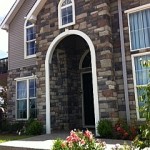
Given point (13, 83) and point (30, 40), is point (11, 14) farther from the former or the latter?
point (13, 83)

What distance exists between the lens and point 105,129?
8758 mm

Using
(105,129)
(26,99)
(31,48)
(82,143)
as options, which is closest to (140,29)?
(105,129)

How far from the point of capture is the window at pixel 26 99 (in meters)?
13.3

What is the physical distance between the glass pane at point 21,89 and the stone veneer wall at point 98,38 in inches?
100

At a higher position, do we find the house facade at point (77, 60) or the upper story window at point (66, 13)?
the upper story window at point (66, 13)

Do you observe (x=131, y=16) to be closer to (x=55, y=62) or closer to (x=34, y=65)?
(x=55, y=62)

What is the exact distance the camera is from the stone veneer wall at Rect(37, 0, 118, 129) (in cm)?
927

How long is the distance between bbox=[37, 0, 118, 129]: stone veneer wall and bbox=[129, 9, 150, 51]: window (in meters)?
0.86

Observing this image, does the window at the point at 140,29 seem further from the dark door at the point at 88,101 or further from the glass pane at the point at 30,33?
the glass pane at the point at 30,33

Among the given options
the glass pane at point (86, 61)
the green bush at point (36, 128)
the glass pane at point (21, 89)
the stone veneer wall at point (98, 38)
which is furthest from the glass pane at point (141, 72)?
the glass pane at point (21, 89)

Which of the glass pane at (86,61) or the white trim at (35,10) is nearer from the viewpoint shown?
the white trim at (35,10)

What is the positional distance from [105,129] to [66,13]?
5.41 meters

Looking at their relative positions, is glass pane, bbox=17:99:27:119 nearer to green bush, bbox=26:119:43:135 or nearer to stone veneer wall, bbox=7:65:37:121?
stone veneer wall, bbox=7:65:37:121

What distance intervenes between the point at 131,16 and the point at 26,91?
695cm
